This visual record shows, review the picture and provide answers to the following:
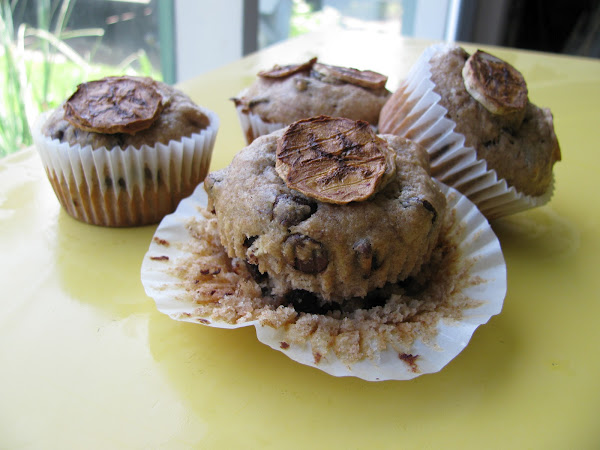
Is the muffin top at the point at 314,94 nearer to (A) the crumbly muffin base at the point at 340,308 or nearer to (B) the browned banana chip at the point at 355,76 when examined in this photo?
(B) the browned banana chip at the point at 355,76

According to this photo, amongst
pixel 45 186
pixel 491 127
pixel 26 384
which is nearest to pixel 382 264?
pixel 491 127

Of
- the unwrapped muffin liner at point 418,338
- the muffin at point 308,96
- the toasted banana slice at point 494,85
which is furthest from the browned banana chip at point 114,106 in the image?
the toasted banana slice at point 494,85

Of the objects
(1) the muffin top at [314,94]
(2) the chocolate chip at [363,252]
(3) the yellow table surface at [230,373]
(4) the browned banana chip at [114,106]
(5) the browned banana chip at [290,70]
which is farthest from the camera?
(5) the browned banana chip at [290,70]

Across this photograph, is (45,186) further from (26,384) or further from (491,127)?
(491,127)

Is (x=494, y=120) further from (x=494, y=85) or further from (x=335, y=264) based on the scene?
(x=335, y=264)

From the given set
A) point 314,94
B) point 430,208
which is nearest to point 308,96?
point 314,94

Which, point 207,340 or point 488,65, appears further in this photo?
point 488,65

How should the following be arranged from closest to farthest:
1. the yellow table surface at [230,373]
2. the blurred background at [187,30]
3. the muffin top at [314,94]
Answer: the yellow table surface at [230,373], the muffin top at [314,94], the blurred background at [187,30]
